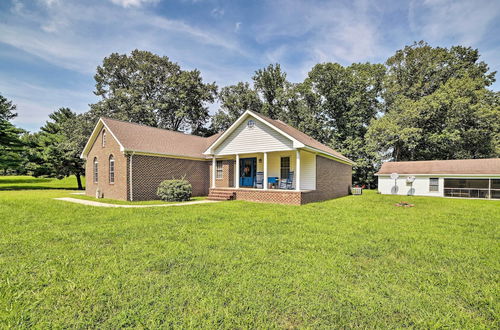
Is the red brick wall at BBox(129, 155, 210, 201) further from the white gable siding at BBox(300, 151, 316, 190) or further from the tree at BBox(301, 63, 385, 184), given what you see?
the tree at BBox(301, 63, 385, 184)

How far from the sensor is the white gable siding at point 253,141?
13.5m

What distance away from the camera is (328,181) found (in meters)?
16.8

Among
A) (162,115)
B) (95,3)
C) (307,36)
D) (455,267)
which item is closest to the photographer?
(455,267)

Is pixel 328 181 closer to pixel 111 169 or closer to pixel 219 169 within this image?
pixel 219 169

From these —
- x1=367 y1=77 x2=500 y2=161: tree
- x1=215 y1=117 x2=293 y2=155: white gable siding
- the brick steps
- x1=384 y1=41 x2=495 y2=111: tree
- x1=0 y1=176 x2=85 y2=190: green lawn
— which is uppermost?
x1=384 y1=41 x2=495 y2=111: tree

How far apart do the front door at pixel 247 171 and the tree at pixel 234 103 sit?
17.6 metres

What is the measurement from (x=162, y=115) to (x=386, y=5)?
95.5 ft

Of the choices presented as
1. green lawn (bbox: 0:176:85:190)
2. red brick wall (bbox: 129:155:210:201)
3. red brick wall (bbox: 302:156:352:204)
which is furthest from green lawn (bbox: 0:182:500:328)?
green lawn (bbox: 0:176:85:190)

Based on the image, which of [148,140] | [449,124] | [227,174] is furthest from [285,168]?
[449,124]

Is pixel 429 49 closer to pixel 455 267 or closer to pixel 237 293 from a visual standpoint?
pixel 455 267

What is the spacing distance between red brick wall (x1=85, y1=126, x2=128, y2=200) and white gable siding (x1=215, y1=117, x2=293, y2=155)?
19.4 feet

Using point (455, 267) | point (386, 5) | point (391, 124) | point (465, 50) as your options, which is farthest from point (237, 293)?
point (465, 50)

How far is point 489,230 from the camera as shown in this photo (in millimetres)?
6875

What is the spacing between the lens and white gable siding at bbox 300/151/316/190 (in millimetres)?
14727
